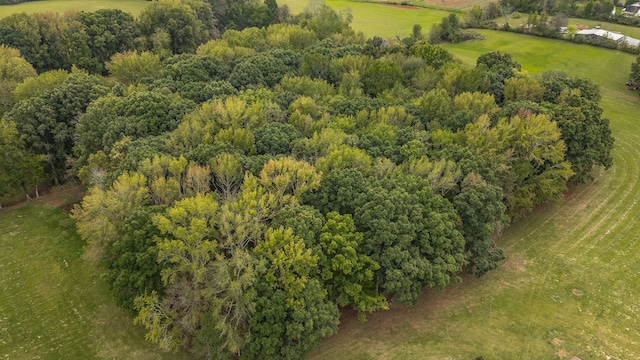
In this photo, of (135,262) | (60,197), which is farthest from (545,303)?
(60,197)

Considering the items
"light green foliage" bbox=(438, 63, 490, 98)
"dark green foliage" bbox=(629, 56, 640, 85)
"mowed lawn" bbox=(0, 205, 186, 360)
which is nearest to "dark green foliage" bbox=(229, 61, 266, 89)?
"light green foliage" bbox=(438, 63, 490, 98)

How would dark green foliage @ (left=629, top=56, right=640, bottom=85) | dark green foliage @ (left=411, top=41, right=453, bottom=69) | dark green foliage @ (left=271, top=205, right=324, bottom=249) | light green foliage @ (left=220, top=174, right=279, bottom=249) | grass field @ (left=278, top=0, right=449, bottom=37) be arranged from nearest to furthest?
light green foliage @ (left=220, top=174, right=279, bottom=249), dark green foliage @ (left=271, top=205, right=324, bottom=249), dark green foliage @ (left=411, top=41, right=453, bottom=69), dark green foliage @ (left=629, top=56, right=640, bottom=85), grass field @ (left=278, top=0, right=449, bottom=37)

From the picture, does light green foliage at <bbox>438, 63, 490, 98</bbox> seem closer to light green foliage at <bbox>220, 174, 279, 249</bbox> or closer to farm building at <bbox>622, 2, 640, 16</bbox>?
light green foliage at <bbox>220, 174, 279, 249</bbox>

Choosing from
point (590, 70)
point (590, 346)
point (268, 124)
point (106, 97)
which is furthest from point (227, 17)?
point (590, 346)

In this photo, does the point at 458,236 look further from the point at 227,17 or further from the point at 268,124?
the point at 227,17

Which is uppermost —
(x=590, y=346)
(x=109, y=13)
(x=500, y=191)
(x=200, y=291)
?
(x=109, y=13)

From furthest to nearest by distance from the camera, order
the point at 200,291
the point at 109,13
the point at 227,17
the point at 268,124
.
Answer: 1. the point at 227,17
2. the point at 109,13
3. the point at 268,124
4. the point at 200,291
